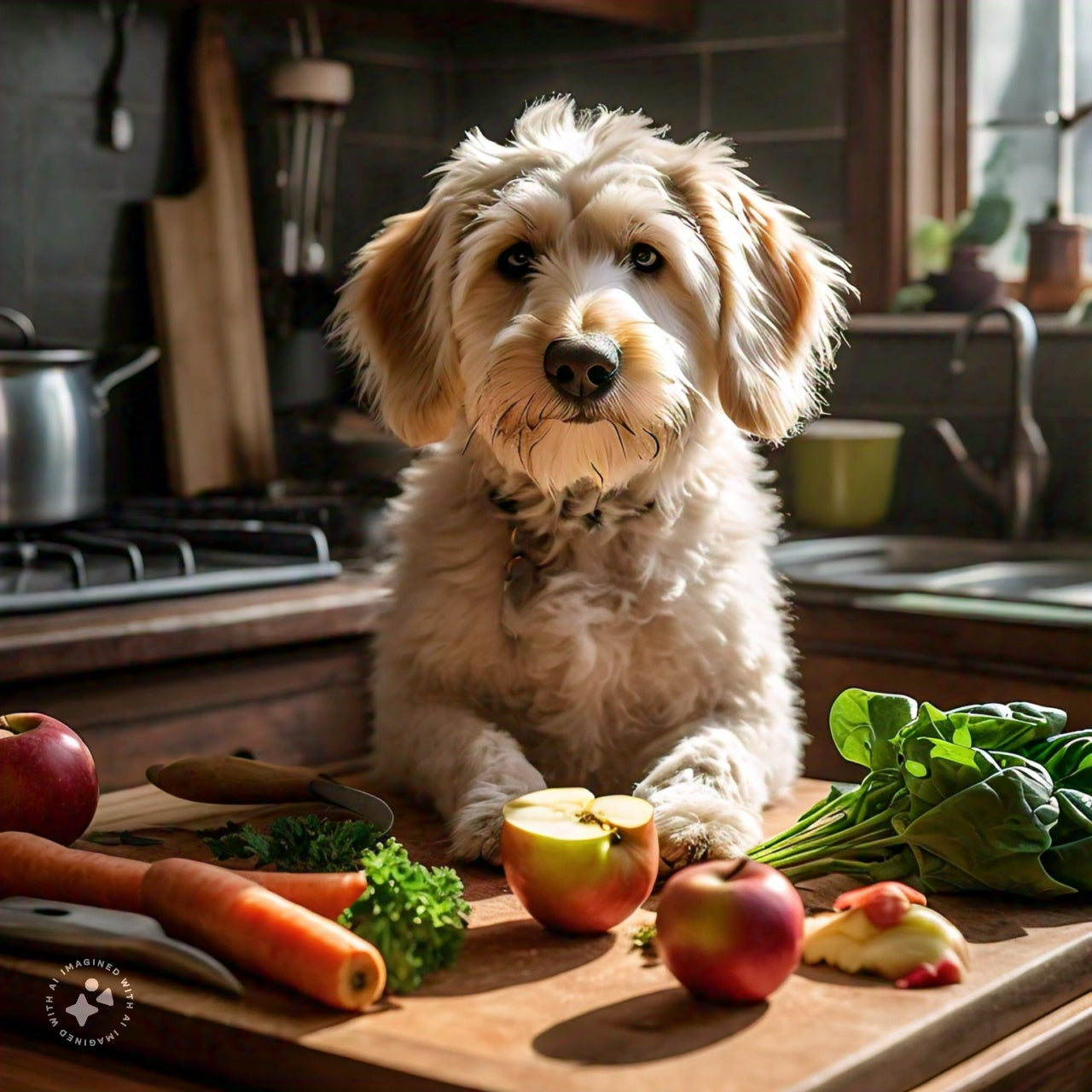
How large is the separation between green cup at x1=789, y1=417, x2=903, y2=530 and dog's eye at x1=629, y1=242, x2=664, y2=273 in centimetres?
164

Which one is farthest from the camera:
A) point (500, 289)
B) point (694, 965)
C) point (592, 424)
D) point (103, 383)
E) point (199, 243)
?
point (199, 243)

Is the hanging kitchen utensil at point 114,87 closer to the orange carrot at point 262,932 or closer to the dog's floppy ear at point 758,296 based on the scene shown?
the dog's floppy ear at point 758,296

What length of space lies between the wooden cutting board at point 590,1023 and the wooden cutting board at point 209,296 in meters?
2.13

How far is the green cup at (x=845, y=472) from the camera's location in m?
3.16

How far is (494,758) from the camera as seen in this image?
147 cm

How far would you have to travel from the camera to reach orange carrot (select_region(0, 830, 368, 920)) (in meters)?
1.15

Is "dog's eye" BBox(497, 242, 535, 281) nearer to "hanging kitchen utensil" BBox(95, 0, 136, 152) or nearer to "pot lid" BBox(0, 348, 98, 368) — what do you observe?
"pot lid" BBox(0, 348, 98, 368)

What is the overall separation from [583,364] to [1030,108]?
7.26 ft

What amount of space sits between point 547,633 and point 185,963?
1.80 ft

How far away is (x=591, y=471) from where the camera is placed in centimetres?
151

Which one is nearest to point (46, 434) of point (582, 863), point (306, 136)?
point (306, 136)

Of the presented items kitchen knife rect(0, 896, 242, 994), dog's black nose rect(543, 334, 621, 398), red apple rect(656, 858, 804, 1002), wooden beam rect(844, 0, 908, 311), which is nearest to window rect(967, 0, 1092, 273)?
wooden beam rect(844, 0, 908, 311)

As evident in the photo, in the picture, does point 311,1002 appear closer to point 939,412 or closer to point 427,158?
point 939,412

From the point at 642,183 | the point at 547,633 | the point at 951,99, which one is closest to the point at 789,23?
the point at 951,99
